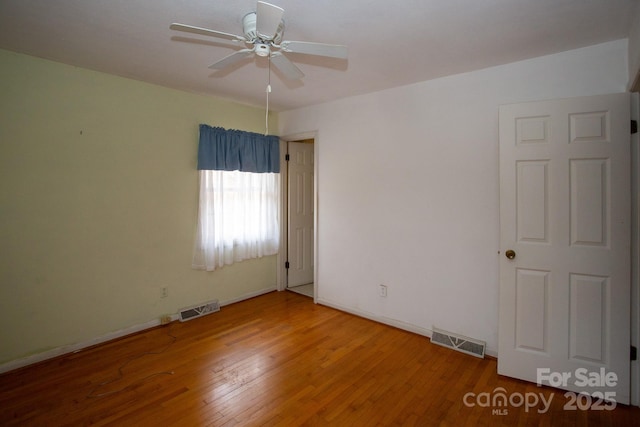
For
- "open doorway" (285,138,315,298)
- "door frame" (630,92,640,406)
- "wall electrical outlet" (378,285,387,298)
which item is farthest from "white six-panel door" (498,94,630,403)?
"open doorway" (285,138,315,298)

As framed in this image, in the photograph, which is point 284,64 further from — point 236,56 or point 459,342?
point 459,342

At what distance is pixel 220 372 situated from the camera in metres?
2.51

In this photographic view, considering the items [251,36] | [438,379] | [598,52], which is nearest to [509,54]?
[598,52]

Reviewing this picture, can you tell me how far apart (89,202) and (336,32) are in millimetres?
2586

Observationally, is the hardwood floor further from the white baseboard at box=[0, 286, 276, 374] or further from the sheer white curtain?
the sheer white curtain

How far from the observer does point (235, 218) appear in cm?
393

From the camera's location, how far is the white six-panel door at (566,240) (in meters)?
2.14

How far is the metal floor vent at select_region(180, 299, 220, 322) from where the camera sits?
11.5ft

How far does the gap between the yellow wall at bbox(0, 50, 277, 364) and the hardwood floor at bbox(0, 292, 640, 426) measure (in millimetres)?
380

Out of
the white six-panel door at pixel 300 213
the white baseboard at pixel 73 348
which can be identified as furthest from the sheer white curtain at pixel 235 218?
the white baseboard at pixel 73 348

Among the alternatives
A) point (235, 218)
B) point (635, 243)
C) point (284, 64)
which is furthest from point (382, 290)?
point (284, 64)

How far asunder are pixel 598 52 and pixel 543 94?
0.40m

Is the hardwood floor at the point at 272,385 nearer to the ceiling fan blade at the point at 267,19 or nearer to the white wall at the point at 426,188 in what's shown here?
the white wall at the point at 426,188

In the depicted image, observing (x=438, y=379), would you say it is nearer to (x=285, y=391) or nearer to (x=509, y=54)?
(x=285, y=391)
